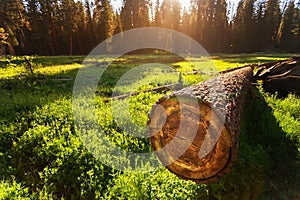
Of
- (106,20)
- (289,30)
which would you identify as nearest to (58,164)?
(106,20)

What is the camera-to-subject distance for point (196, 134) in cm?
273

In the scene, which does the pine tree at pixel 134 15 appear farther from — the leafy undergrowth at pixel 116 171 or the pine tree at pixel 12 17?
the leafy undergrowth at pixel 116 171

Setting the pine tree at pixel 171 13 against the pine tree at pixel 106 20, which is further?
the pine tree at pixel 171 13

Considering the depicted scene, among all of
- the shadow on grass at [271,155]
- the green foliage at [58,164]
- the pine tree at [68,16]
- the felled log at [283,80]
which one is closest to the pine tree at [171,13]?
the pine tree at [68,16]

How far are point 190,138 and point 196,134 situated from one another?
91 mm

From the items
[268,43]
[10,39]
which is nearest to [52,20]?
A: [10,39]

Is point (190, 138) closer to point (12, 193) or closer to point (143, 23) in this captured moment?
point (12, 193)

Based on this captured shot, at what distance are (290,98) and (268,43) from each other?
135ft

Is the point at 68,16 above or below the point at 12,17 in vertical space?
above

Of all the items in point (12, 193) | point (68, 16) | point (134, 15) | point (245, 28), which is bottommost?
point (12, 193)

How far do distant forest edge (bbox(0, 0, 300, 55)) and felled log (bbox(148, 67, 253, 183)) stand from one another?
3110 centimetres

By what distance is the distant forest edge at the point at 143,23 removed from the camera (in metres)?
30.2

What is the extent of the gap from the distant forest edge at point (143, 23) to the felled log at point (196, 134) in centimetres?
3110

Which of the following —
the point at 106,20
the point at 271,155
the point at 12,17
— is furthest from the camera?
the point at 106,20
